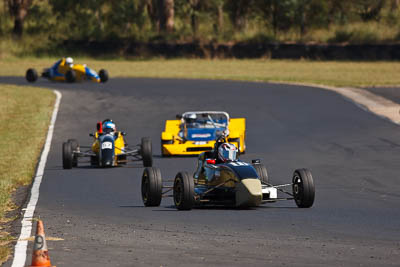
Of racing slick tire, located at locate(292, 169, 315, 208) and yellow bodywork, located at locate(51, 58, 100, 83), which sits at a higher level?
racing slick tire, located at locate(292, 169, 315, 208)

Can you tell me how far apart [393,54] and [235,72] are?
9132mm

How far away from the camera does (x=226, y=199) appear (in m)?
14.4

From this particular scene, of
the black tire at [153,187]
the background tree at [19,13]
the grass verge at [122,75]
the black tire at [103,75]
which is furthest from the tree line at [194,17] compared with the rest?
the black tire at [153,187]

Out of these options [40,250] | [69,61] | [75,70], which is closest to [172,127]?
[40,250]

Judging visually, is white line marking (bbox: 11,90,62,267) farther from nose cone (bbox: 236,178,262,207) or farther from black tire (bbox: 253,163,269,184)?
black tire (bbox: 253,163,269,184)

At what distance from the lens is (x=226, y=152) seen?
1484cm

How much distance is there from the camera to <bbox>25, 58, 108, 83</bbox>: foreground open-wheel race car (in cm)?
4500

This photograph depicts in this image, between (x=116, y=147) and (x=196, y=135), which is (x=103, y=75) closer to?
(x=196, y=135)

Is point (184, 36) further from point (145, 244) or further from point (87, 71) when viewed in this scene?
point (145, 244)

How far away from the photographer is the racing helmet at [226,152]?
14.8 m

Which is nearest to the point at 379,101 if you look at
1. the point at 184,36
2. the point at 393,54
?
the point at 393,54

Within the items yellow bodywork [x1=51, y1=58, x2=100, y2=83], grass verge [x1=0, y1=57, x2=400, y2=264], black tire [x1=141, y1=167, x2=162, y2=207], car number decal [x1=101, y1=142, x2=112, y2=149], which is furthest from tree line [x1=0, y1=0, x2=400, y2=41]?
black tire [x1=141, y1=167, x2=162, y2=207]

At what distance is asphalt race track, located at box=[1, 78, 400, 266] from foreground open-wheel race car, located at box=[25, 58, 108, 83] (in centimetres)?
1034

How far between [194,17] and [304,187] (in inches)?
2317
